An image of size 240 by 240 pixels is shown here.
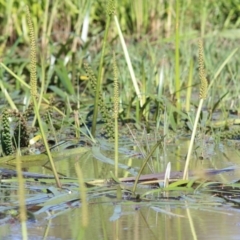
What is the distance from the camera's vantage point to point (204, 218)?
2090 millimetres

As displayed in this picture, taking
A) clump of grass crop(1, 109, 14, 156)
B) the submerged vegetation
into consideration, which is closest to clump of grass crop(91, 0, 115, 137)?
the submerged vegetation

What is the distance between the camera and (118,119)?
371 cm

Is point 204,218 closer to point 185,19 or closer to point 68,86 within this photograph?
point 68,86

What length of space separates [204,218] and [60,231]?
370 mm

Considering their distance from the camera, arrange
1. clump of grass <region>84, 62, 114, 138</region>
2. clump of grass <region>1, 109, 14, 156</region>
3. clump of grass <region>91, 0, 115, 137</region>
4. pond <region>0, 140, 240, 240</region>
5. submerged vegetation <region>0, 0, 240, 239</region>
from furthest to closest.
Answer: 1. clump of grass <region>84, 62, 114, 138</region>
2. clump of grass <region>1, 109, 14, 156</region>
3. clump of grass <region>91, 0, 115, 137</region>
4. submerged vegetation <region>0, 0, 240, 239</region>
5. pond <region>0, 140, 240, 240</region>

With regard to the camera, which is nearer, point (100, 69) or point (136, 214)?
point (136, 214)

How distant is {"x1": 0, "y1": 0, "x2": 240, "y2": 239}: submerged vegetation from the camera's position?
2.29 meters

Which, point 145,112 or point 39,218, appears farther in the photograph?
point 145,112

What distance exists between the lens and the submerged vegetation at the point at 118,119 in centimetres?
229

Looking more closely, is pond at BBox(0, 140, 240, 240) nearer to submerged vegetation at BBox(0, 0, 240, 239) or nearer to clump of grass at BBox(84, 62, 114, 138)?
submerged vegetation at BBox(0, 0, 240, 239)

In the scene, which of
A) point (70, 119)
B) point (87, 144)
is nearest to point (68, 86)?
point (70, 119)

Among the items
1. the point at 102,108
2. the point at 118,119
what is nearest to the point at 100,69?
the point at 102,108

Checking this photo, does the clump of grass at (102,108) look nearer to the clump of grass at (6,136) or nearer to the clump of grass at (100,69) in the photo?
the clump of grass at (100,69)

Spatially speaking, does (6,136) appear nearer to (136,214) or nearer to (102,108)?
(102,108)
